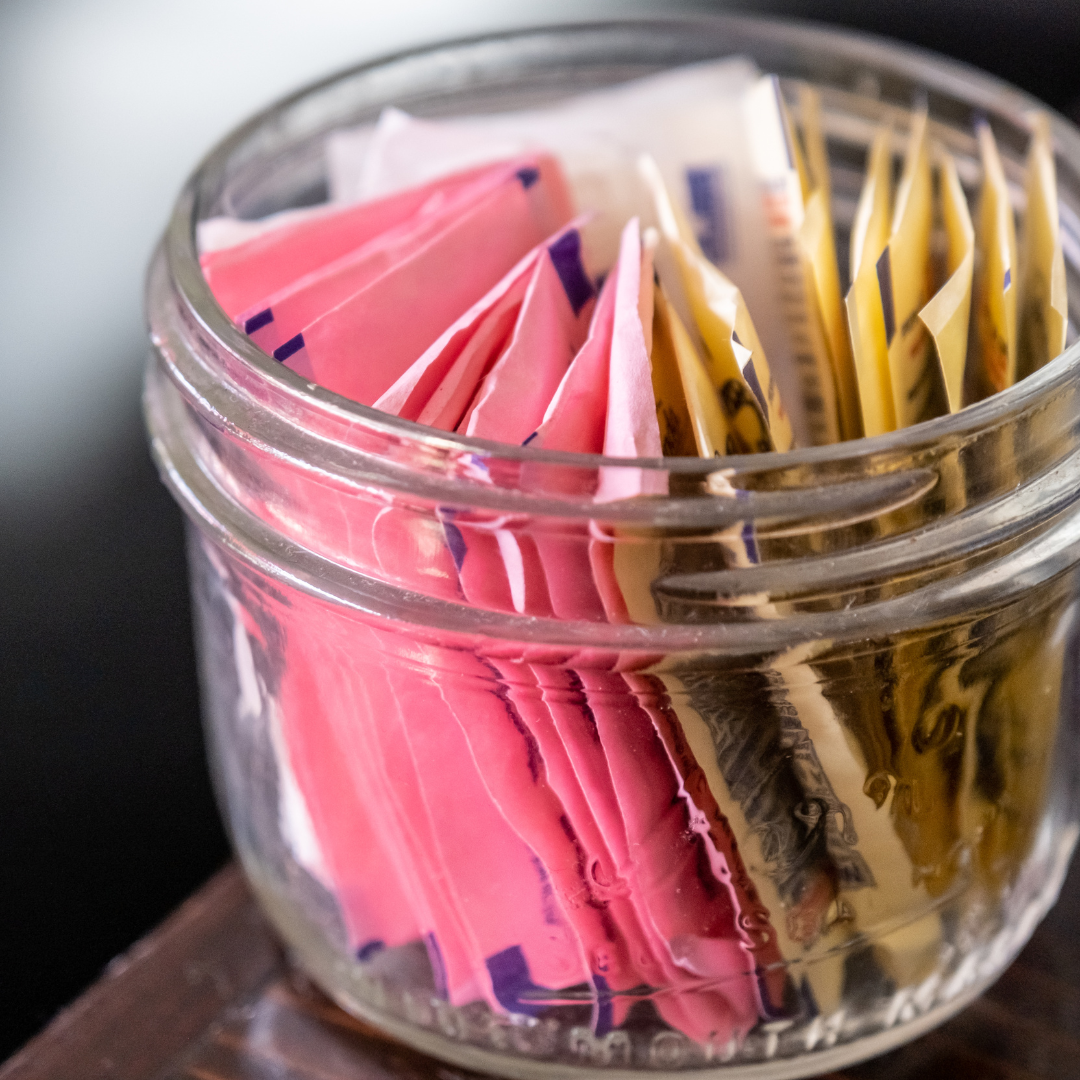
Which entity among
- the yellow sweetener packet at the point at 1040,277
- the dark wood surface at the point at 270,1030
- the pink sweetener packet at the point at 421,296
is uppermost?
the pink sweetener packet at the point at 421,296

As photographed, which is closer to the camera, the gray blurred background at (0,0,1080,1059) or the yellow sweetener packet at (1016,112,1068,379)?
the yellow sweetener packet at (1016,112,1068,379)

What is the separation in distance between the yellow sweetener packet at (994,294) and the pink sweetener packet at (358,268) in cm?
14

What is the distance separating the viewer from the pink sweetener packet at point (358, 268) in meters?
0.34

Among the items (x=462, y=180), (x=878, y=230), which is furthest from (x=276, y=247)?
(x=878, y=230)

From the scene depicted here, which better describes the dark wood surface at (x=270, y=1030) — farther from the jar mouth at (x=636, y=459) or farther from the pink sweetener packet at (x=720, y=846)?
the jar mouth at (x=636, y=459)

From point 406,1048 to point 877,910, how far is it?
0.15 m

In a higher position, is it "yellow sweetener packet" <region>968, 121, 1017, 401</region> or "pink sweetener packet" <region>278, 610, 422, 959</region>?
"yellow sweetener packet" <region>968, 121, 1017, 401</region>

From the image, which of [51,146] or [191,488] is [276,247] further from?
[51,146]

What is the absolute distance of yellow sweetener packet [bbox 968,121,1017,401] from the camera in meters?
0.33

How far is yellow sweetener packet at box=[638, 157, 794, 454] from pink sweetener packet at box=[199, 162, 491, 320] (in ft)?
0.28

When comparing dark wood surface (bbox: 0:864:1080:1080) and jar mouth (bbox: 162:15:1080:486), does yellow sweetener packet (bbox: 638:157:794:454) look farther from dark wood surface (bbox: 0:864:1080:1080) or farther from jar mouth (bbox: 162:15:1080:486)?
dark wood surface (bbox: 0:864:1080:1080)

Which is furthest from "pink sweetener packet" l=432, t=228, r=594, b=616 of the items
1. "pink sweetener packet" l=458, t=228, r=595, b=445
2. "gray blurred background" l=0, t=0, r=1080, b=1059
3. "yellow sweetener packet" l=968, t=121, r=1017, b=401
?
"gray blurred background" l=0, t=0, r=1080, b=1059

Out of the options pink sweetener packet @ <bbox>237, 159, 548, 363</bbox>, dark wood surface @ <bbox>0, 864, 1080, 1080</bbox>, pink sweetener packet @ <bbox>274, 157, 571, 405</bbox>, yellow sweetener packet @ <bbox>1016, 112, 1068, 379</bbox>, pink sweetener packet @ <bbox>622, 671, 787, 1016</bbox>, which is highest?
pink sweetener packet @ <bbox>237, 159, 548, 363</bbox>

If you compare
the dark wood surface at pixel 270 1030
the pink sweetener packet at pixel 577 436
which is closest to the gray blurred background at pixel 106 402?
the dark wood surface at pixel 270 1030
